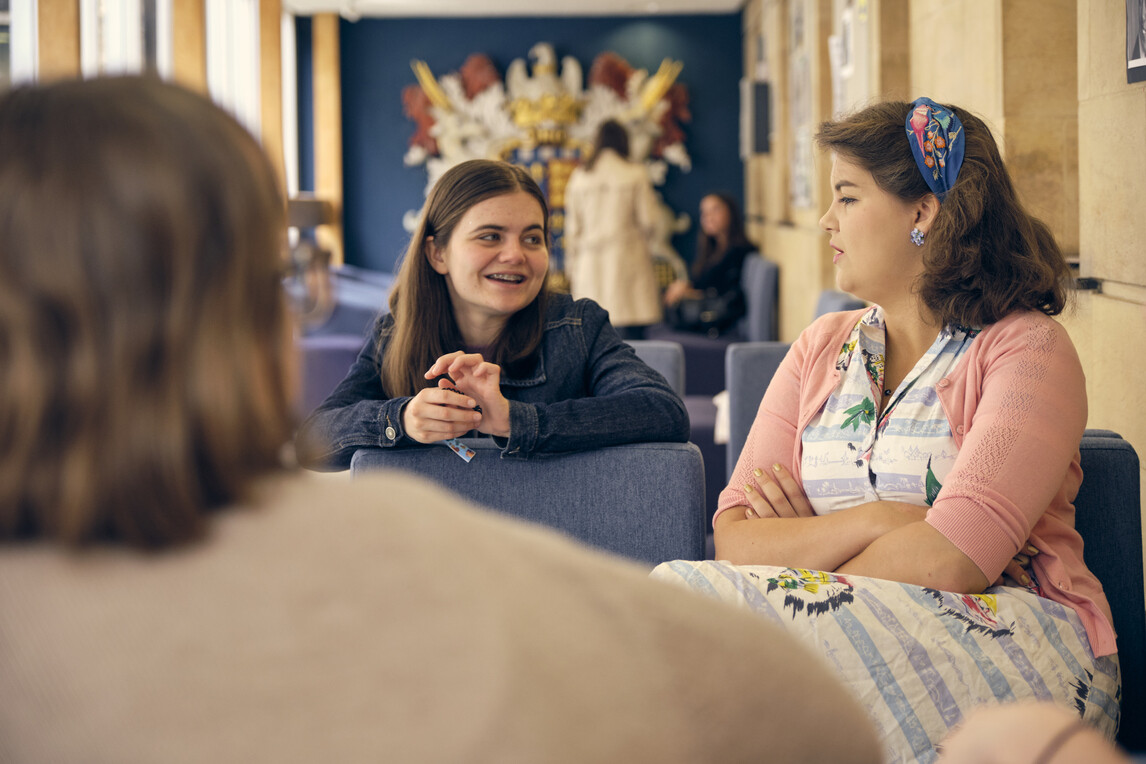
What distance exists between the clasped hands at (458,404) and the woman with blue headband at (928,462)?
17.0 inches

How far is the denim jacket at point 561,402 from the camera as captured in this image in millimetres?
1750

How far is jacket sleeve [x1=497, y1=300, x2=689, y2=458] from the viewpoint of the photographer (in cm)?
174

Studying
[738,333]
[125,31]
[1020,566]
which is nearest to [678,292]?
[738,333]

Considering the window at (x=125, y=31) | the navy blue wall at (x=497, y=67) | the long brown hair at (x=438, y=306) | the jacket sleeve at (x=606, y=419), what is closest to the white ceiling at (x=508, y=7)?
the navy blue wall at (x=497, y=67)

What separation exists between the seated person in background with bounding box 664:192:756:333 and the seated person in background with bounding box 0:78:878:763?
6287 mm

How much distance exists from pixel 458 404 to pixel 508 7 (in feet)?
28.4

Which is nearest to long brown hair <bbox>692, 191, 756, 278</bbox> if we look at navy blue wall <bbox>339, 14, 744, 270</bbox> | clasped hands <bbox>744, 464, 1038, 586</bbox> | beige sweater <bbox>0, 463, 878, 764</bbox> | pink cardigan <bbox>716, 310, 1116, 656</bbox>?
navy blue wall <bbox>339, 14, 744, 270</bbox>

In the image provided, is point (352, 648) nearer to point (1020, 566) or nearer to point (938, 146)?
point (1020, 566)

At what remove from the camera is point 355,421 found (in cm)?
183

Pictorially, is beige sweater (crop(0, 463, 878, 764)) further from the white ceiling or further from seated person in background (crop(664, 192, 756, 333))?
the white ceiling

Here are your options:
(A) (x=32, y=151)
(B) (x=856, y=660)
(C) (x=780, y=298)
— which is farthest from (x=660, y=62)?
(A) (x=32, y=151)

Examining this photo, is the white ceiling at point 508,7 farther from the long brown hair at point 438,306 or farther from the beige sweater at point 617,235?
the long brown hair at point 438,306

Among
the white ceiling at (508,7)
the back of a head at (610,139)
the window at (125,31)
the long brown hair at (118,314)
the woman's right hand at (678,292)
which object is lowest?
the long brown hair at (118,314)

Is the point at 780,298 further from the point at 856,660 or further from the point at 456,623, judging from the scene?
the point at 456,623
